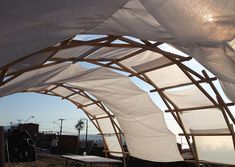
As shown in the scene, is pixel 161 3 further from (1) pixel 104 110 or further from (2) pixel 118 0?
(1) pixel 104 110

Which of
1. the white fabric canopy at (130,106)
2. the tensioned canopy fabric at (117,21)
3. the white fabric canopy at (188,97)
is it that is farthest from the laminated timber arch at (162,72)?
the tensioned canopy fabric at (117,21)

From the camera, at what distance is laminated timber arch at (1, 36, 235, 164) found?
6.98 metres

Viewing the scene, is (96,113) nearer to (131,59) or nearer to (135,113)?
(135,113)

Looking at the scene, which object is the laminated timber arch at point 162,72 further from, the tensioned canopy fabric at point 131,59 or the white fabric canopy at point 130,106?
the white fabric canopy at point 130,106

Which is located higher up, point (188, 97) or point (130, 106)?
point (188, 97)

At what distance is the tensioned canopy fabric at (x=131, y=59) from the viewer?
→ 3.11 metres

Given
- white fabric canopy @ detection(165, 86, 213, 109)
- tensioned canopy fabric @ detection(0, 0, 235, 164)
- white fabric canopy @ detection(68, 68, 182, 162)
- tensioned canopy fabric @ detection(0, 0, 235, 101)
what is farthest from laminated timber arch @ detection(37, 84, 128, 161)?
tensioned canopy fabric @ detection(0, 0, 235, 101)

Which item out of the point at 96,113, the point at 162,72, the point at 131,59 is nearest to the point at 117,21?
the point at 131,59

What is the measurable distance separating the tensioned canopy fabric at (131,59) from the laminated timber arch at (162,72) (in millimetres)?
25

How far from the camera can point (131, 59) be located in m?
8.27

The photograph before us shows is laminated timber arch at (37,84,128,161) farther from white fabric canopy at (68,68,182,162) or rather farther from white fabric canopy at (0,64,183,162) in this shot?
white fabric canopy at (68,68,182,162)

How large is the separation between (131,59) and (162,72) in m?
0.98

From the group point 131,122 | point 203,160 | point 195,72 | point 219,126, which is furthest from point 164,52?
point 131,122

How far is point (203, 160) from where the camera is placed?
31.7 feet
